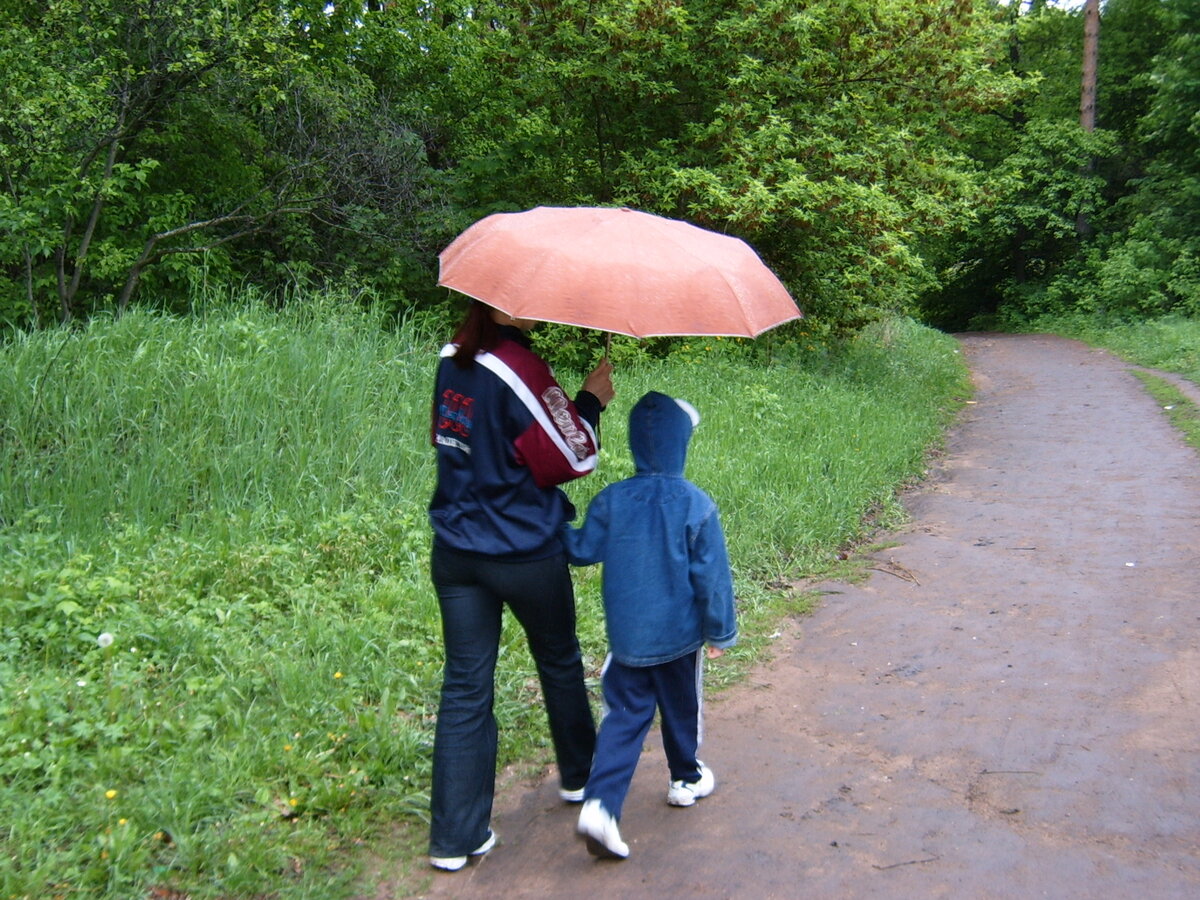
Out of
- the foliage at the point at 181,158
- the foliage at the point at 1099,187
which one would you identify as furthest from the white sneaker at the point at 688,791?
the foliage at the point at 1099,187

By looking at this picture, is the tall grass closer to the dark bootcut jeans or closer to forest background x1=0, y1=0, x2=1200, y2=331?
forest background x1=0, y1=0, x2=1200, y2=331

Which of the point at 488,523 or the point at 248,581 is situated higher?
the point at 488,523

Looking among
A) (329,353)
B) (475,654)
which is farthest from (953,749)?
(329,353)

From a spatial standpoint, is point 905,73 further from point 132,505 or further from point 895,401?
point 132,505

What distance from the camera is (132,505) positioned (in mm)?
5805

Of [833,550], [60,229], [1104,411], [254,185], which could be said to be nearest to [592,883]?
[833,550]

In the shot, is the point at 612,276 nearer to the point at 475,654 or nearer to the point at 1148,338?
the point at 475,654

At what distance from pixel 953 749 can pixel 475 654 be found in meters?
2.11

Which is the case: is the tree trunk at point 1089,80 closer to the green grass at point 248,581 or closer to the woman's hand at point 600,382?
the green grass at point 248,581

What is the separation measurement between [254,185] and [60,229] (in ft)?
10.6

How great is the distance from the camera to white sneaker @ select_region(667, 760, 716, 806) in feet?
12.7

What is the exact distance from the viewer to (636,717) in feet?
11.7

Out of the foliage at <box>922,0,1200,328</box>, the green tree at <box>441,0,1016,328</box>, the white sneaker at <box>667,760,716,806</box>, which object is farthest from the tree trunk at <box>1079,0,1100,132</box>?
the white sneaker at <box>667,760,716,806</box>

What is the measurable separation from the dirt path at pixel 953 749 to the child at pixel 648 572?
1.16 ft
